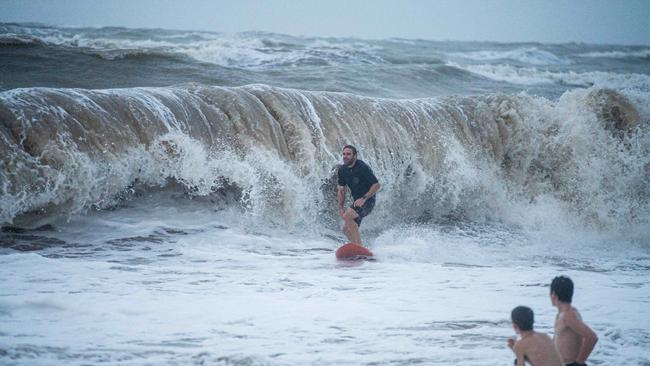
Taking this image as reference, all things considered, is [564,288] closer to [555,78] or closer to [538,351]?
[538,351]

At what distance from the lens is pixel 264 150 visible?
1009 centimetres

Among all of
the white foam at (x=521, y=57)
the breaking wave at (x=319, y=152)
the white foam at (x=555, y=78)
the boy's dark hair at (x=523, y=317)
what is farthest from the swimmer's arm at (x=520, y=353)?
the white foam at (x=521, y=57)

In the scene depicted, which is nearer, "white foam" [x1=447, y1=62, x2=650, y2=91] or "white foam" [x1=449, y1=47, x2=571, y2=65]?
"white foam" [x1=447, y1=62, x2=650, y2=91]

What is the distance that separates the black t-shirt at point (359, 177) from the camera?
8609 mm

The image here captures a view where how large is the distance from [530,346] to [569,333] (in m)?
0.43

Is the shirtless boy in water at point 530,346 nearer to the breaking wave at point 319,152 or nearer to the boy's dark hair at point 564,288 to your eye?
the boy's dark hair at point 564,288

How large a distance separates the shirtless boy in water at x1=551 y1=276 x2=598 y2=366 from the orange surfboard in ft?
12.9

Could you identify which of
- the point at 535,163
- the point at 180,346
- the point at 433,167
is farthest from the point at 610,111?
the point at 180,346

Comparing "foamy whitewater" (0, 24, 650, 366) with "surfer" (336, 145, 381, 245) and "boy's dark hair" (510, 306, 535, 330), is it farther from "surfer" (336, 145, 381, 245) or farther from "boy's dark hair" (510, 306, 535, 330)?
"boy's dark hair" (510, 306, 535, 330)

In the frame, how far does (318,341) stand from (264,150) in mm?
5441

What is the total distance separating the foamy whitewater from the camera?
5098 mm

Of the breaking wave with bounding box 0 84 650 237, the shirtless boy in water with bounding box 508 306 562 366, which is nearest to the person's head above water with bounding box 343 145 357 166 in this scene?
the breaking wave with bounding box 0 84 650 237

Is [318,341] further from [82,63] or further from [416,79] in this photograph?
[416,79]

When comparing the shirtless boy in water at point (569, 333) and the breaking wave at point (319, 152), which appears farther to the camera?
the breaking wave at point (319, 152)
